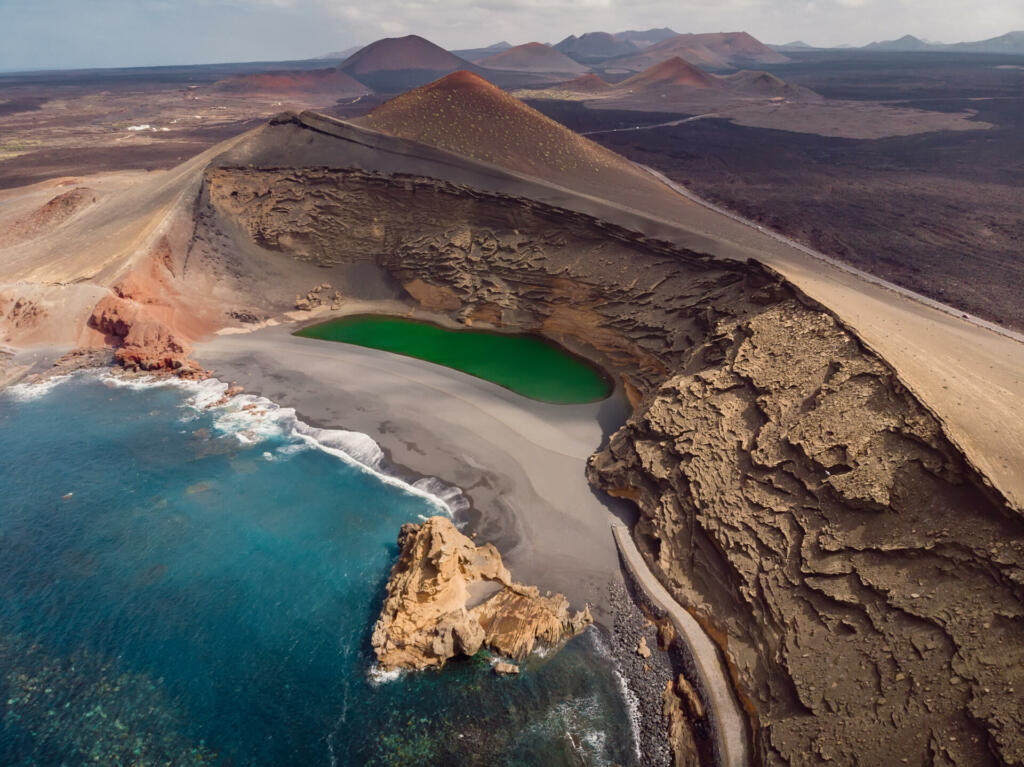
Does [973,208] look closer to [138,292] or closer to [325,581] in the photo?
[325,581]

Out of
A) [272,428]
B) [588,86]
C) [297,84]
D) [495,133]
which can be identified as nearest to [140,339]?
[272,428]

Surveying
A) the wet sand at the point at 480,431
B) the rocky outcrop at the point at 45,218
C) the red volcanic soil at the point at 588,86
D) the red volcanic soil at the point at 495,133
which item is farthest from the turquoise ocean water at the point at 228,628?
the red volcanic soil at the point at 588,86

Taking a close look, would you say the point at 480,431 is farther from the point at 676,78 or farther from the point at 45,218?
the point at 676,78

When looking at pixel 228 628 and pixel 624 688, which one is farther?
pixel 228 628

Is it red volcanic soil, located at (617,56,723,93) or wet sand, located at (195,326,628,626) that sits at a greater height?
red volcanic soil, located at (617,56,723,93)

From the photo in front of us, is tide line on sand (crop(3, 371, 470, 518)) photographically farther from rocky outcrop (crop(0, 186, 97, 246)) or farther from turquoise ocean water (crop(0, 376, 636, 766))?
rocky outcrop (crop(0, 186, 97, 246))

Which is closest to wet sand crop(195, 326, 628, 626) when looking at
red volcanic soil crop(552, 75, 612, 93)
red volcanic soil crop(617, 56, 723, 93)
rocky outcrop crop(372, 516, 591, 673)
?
rocky outcrop crop(372, 516, 591, 673)
